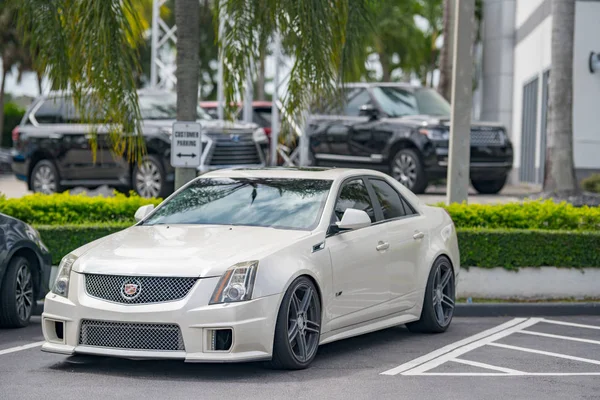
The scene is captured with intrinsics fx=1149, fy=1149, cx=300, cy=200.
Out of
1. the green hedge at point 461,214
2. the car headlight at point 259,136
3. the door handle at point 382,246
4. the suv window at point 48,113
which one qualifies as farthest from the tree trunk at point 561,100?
the door handle at point 382,246

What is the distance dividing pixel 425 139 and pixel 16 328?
10.5 metres

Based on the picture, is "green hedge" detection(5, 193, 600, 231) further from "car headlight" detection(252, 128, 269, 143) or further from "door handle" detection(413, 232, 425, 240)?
"car headlight" detection(252, 128, 269, 143)

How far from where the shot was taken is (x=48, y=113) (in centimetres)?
1980

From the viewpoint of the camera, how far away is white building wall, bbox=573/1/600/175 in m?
24.7

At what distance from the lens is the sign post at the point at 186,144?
41.2ft

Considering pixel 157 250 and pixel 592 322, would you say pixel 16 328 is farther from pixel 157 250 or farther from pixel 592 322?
pixel 592 322

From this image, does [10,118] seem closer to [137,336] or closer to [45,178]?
[45,178]

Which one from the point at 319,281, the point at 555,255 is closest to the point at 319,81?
the point at 555,255

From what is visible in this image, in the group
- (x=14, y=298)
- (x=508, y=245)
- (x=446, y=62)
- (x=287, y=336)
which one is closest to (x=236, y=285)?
(x=287, y=336)

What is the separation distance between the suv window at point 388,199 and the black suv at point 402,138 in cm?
894

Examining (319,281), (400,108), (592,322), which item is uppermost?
(400,108)

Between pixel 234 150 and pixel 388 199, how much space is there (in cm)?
933

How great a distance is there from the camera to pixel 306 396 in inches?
283

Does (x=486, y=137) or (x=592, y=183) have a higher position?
(x=486, y=137)
